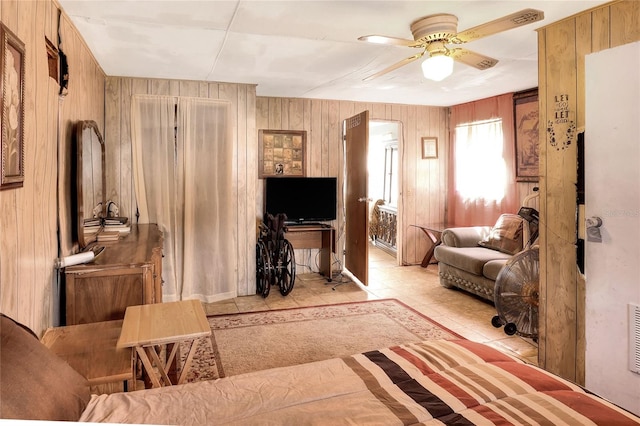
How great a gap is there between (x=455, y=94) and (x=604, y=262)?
343cm

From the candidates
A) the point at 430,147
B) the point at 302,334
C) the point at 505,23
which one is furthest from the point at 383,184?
the point at 505,23

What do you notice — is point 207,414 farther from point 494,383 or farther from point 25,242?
point 25,242

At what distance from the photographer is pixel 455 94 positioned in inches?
212

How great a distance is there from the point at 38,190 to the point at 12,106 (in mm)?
534

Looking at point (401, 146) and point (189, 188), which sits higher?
point (401, 146)

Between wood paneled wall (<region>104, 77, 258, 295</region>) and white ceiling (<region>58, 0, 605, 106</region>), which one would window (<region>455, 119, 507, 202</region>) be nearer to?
white ceiling (<region>58, 0, 605, 106</region>)

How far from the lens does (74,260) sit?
2395mm

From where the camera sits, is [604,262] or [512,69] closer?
[604,262]

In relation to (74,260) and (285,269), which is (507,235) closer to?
(285,269)

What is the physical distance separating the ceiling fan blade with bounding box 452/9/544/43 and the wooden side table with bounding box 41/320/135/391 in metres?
2.38

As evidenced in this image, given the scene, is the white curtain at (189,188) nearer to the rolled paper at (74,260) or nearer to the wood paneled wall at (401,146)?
the wood paneled wall at (401,146)

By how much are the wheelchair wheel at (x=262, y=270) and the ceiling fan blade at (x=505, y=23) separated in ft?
9.99

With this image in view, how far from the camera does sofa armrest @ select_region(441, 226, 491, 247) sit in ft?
17.3

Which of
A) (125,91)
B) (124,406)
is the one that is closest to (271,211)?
(125,91)
